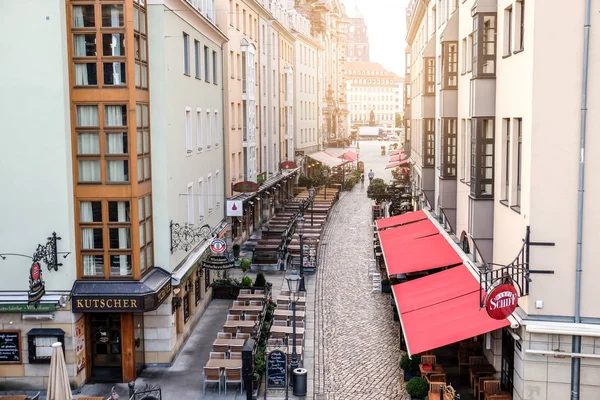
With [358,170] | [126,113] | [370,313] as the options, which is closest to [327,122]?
[358,170]

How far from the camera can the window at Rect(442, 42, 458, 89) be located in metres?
26.9

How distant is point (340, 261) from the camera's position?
3809 centimetres

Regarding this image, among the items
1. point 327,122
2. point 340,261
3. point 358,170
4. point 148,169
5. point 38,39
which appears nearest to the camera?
point 38,39

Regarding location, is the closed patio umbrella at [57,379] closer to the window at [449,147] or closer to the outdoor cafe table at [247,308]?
the outdoor cafe table at [247,308]

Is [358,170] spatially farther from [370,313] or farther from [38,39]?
[38,39]

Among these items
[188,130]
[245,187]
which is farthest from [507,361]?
[245,187]

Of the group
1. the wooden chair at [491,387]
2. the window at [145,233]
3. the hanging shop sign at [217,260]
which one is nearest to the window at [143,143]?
the window at [145,233]

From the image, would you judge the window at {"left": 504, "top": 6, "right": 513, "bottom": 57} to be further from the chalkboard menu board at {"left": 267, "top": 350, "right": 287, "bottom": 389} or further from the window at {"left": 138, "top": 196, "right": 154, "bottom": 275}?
the window at {"left": 138, "top": 196, "right": 154, "bottom": 275}

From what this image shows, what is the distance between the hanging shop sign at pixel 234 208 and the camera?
113 feet

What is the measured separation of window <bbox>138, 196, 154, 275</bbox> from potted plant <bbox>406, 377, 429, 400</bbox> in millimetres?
8168

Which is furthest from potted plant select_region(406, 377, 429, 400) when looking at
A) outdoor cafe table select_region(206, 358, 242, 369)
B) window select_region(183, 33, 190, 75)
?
window select_region(183, 33, 190, 75)

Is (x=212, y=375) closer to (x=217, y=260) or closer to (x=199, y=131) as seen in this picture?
(x=217, y=260)

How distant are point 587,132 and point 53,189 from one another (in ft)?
44.8

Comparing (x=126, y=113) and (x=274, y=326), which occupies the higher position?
(x=126, y=113)
